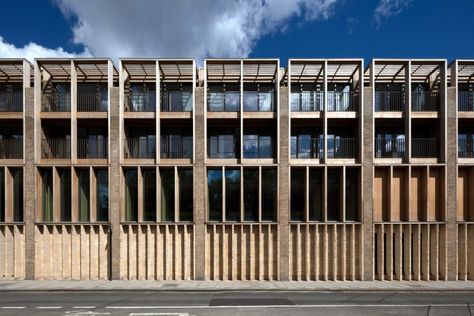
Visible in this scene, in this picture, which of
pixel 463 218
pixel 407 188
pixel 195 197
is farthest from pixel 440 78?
pixel 195 197

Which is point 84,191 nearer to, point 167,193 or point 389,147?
point 167,193

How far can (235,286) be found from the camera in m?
16.9

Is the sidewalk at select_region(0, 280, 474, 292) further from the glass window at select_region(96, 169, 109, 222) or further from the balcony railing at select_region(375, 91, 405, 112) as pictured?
the balcony railing at select_region(375, 91, 405, 112)

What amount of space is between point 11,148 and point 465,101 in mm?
28404

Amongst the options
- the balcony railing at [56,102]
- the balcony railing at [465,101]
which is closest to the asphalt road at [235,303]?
the balcony railing at [56,102]

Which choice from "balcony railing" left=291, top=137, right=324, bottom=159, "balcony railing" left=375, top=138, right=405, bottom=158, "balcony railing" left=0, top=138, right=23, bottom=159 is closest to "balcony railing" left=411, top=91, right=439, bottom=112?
"balcony railing" left=375, top=138, right=405, bottom=158

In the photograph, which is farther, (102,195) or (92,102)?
(92,102)

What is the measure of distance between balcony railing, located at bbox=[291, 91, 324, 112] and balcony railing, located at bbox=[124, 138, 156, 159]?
9.14m

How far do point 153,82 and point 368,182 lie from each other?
15.3m

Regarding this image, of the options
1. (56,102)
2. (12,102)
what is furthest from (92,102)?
(12,102)

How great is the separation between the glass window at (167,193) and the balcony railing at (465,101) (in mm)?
18441

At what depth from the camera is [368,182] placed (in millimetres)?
18516

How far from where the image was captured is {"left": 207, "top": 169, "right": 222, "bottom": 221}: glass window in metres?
18.8

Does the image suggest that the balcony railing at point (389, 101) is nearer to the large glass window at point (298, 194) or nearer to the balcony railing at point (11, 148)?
the large glass window at point (298, 194)
